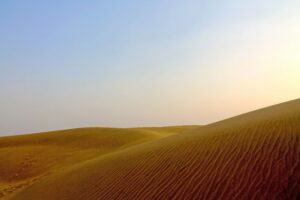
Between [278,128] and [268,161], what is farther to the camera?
[278,128]

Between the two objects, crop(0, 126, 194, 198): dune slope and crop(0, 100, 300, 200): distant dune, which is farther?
crop(0, 126, 194, 198): dune slope

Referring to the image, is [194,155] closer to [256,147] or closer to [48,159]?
[256,147]

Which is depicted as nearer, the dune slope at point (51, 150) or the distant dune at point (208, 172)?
the distant dune at point (208, 172)

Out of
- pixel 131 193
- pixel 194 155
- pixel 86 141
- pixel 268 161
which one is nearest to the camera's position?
pixel 268 161

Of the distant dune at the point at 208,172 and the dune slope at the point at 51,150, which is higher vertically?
the dune slope at the point at 51,150

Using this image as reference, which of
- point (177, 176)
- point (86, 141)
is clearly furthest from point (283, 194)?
point (86, 141)

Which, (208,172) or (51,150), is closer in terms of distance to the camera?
(208,172)

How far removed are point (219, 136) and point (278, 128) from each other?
6.59 feet

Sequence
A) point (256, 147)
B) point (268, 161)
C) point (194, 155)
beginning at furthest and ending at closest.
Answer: point (194, 155), point (256, 147), point (268, 161)

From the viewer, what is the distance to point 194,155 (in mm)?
10531

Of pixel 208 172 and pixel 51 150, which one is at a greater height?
pixel 51 150

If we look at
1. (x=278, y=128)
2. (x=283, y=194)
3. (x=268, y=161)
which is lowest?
(x=283, y=194)

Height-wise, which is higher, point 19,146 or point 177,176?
point 19,146

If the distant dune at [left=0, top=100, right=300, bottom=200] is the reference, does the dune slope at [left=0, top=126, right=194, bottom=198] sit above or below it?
above
